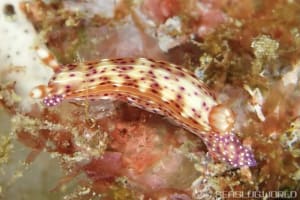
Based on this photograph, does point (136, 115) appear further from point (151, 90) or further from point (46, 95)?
point (46, 95)

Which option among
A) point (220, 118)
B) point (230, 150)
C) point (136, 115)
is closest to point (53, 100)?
point (136, 115)

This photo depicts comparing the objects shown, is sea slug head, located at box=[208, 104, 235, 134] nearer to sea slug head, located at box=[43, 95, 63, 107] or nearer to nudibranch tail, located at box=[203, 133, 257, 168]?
nudibranch tail, located at box=[203, 133, 257, 168]

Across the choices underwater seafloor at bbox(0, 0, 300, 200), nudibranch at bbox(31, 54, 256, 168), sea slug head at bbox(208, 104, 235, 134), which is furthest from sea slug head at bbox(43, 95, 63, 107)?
sea slug head at bbox(208, 104, 235, 134)

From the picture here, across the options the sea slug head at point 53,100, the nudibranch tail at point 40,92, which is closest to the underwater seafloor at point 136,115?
A: the sea slug head at point 53,100

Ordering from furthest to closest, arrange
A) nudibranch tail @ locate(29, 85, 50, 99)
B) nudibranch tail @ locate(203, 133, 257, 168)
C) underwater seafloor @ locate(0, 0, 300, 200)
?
underwater seafloor @ locate(0, 0, 300, 200)
nudibranch tail @ locate(203, 133, 257, 168)
nudibranch tail @ locate(29, 85, 50, 99)

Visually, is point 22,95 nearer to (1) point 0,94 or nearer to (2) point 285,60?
(1) point 0,94

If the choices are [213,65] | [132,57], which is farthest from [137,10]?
[213,65]

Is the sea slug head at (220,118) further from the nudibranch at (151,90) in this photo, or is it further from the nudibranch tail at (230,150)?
the nudibranch tail at (230,150)
